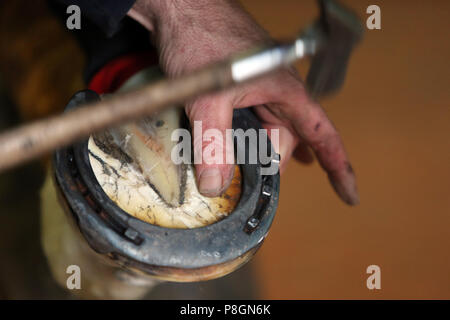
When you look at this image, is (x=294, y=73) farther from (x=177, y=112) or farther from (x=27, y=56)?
(x=27, y=56)

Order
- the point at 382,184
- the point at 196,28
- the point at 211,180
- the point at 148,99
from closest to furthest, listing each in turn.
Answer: the point at 148,99, the point at 211,180, the point at 196,28, the point at 382,184

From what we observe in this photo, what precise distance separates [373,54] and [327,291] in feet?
2.11

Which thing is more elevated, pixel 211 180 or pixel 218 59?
pixel 218 59

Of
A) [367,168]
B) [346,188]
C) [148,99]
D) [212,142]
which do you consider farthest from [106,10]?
[367,168]

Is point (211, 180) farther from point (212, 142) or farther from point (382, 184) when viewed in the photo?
point (382, 184)

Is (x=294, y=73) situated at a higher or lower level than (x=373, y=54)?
lower

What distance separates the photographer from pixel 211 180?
1.76ft

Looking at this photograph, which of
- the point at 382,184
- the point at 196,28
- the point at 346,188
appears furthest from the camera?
the point at 382,184

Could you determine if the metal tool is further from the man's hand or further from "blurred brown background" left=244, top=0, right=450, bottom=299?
"blurred brown background" left=244, top=0, right=450, bottom=299

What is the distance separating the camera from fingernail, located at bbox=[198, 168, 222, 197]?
536 millimetres

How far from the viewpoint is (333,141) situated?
0.79 metres

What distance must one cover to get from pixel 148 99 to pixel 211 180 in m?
0.23

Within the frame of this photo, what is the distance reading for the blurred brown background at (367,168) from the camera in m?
0.99

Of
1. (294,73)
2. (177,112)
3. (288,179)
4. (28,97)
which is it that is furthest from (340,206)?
(28,97)
